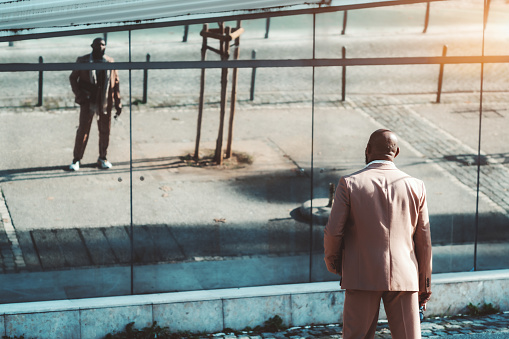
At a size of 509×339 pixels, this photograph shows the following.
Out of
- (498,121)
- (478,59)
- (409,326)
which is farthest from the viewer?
(498,121)

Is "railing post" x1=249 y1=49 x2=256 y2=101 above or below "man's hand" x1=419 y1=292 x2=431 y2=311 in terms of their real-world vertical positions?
above

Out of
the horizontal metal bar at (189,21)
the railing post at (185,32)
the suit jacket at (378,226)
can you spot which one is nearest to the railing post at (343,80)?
the horizontal metal bar at (189,21)

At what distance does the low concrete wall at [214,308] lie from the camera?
6957 mm

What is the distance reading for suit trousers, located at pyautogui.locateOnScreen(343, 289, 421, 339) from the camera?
214 inches

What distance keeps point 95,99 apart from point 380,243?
10.5 ft

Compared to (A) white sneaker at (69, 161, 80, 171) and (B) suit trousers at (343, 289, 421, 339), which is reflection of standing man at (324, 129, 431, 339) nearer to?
(B) suit trousers at (343, 289, 421, 339)

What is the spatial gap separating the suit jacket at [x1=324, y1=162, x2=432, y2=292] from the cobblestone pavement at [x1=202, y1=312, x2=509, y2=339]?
191cm

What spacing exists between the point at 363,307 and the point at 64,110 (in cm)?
337

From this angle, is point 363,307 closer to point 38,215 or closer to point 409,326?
point 409,326

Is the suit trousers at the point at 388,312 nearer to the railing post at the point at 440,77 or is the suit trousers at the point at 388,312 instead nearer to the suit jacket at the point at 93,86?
the suit jacket at the point at 93,86

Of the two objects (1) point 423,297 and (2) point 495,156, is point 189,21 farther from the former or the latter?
(2) point 495,156

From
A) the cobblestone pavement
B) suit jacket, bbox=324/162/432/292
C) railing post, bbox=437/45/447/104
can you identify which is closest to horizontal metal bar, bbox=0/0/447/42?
railing post, bbox=437/45/447/104

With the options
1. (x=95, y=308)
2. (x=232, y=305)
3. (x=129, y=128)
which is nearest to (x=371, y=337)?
(x=232, y=305)

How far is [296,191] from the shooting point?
802 cm
